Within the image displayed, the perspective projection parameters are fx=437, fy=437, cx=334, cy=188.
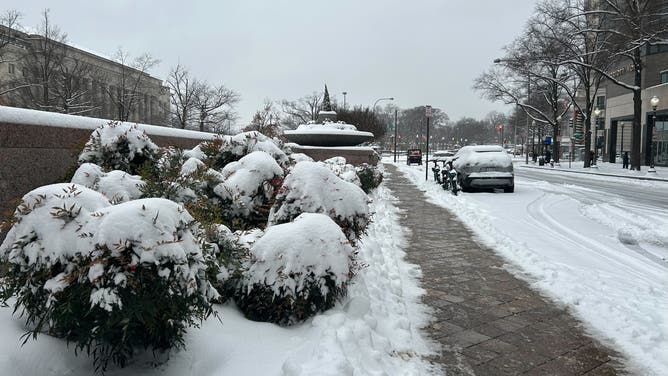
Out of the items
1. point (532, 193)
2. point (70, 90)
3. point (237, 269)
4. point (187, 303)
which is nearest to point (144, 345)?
point (187, 303)

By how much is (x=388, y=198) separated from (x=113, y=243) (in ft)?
39.9

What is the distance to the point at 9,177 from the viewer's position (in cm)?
425

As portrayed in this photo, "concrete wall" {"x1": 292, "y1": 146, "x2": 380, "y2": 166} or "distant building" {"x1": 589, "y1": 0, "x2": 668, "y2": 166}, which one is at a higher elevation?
"distant building" {"x1": 589, "y1": 0, "x2": 668, "y2": 166}

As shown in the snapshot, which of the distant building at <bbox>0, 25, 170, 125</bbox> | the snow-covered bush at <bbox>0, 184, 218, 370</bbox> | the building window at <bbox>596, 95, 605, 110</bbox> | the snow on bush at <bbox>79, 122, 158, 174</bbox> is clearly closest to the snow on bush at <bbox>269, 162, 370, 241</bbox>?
the snow on bush at <bbox>79, 122, 158, 174</bbox>

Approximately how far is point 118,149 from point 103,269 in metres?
3.09

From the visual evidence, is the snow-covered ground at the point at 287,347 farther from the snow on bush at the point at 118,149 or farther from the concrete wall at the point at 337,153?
the concrete wall at the point at 337,153

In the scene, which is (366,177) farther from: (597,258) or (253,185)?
(253,185)

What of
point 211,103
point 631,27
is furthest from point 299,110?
point 631,27

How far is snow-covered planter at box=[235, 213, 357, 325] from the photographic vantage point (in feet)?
11.4

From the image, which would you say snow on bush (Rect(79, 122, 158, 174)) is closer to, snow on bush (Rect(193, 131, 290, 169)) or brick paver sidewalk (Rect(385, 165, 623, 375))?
snow on bush (Rect(193, 131, 290, 169))

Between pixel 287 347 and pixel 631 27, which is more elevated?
pixel 631 27

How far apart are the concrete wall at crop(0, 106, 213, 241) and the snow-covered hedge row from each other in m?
0.40

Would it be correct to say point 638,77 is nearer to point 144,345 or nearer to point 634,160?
point 634,160

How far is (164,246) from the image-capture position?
2.37 metres
